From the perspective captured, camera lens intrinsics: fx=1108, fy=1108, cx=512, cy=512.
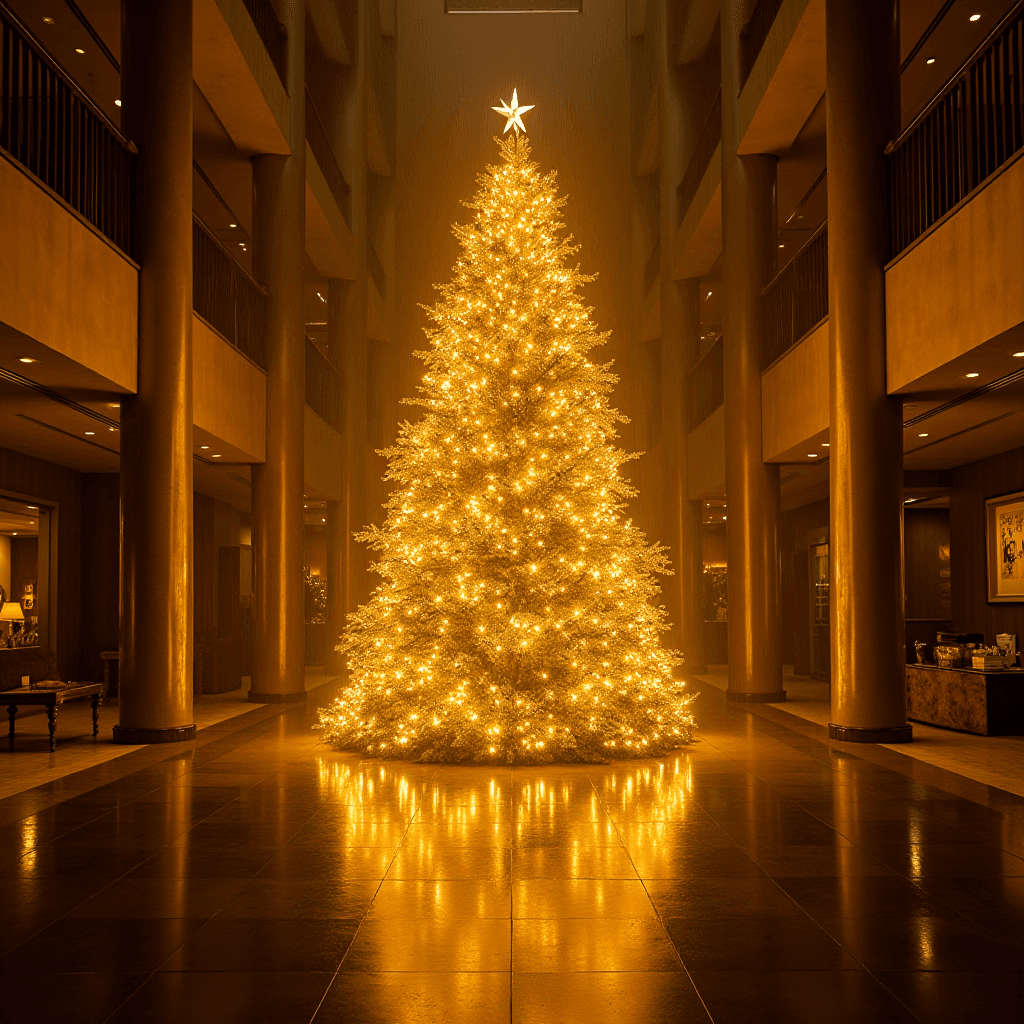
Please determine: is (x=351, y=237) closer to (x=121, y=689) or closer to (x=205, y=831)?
(x=121, y=689)

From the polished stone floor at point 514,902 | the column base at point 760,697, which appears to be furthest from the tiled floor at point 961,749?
the polished stone floor at point 514,902

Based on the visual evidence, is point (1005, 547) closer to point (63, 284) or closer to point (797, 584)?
point (797, 584)

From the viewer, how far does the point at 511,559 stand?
1087 cm

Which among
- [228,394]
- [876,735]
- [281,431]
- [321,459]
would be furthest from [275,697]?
[876,735]

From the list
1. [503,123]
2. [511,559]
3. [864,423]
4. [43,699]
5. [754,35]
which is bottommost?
[43,699]

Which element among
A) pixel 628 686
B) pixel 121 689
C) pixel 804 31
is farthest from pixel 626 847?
pixel 804 31

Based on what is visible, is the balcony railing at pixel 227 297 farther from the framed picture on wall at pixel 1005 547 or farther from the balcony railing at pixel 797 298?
the framed picture on wall at pixel 1005 547

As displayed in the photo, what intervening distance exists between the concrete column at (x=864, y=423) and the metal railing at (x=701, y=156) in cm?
626

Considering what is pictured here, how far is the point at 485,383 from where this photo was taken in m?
11.2

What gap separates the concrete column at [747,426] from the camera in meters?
15.7

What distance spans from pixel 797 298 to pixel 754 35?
14.5 ft

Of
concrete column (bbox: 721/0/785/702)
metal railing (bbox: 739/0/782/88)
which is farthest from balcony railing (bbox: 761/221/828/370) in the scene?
metal railing (bbox: 739/0/782/88)

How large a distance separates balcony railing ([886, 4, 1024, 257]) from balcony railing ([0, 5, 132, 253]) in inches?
307

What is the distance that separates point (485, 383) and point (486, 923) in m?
7.09
